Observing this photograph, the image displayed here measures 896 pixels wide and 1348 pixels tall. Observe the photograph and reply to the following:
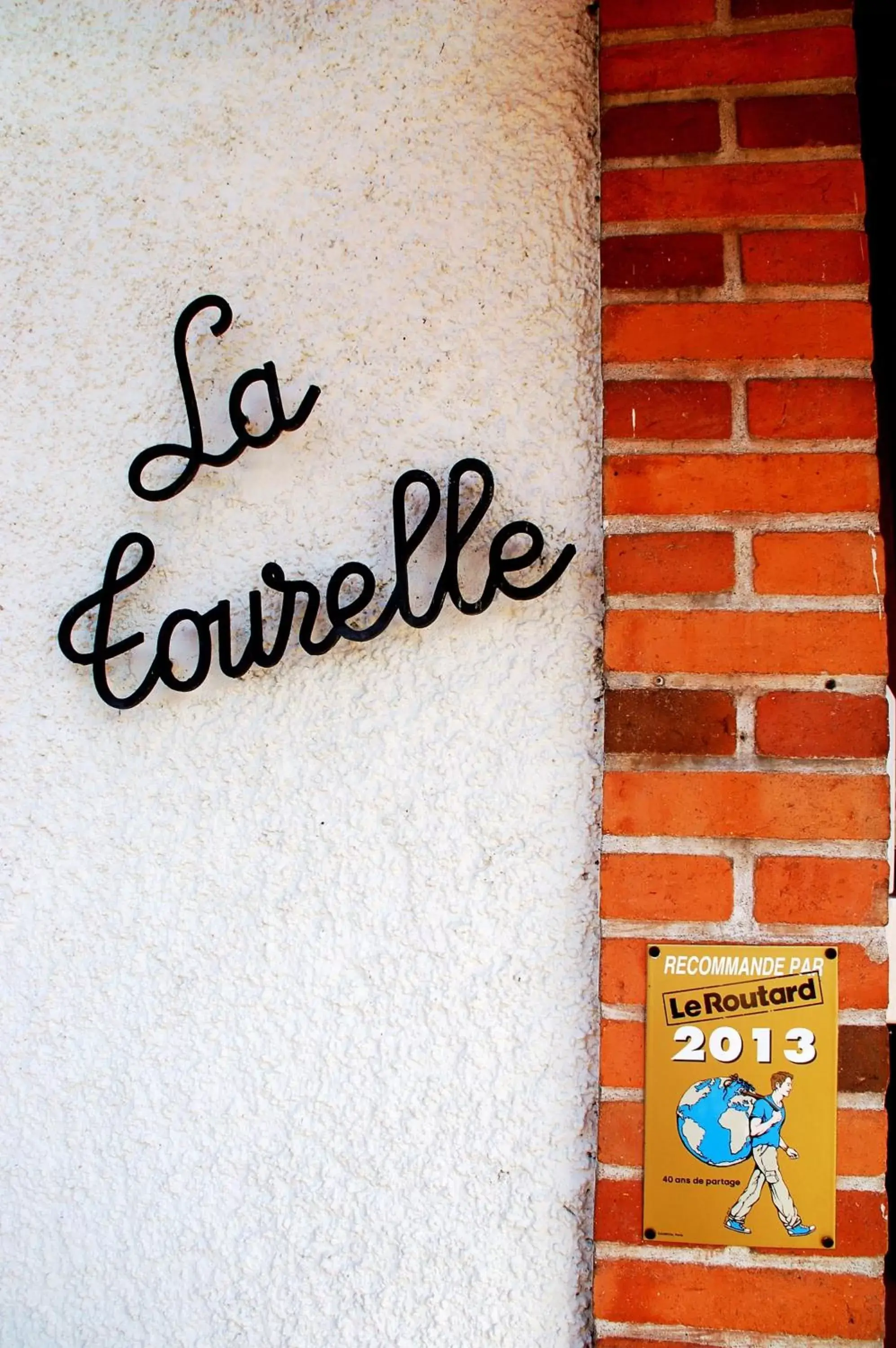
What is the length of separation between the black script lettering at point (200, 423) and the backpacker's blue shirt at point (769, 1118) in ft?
3.96

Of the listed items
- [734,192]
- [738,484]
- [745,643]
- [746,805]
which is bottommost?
[746,805]

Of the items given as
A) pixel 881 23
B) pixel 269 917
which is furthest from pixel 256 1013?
pixel 881 23

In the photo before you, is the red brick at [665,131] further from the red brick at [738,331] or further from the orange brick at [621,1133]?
the orange brick at [621,1133]

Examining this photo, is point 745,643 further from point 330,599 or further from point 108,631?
point 108,631

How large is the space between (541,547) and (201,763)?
2.12 ft

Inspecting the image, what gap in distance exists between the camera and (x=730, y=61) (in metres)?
1.49

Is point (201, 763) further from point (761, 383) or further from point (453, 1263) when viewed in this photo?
point (761, 383)

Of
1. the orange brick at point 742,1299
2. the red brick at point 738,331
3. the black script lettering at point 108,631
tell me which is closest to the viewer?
the orange brick at point 742,1299

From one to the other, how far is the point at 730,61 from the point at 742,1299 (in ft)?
5.91

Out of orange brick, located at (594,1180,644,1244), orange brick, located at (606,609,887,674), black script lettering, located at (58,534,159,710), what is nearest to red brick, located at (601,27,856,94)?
orange brick, located at (606,609,887,674)

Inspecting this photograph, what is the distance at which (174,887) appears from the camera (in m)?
1.56

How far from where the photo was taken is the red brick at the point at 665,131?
1.48 m

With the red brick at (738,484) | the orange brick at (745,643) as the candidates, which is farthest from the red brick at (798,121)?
the orange brick at (745,643)

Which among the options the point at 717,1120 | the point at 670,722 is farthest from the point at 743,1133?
the point at 670,722
